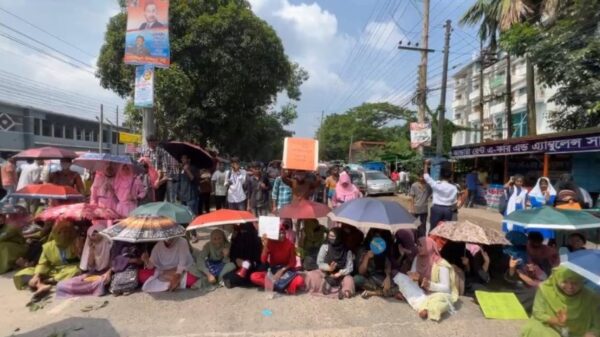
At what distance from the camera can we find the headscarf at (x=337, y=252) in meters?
5.32

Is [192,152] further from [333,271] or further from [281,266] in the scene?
[333,271]

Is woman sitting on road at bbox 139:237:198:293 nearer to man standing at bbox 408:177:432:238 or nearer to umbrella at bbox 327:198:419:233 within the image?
umbrella at bbox 327:198:419:233

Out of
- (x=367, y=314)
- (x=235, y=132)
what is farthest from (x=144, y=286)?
(x=235, y=132)

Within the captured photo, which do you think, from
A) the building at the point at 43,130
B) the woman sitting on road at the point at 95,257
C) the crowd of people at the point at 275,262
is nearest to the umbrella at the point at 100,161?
the crowd of people at the point at 275,262

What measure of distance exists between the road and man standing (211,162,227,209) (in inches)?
171

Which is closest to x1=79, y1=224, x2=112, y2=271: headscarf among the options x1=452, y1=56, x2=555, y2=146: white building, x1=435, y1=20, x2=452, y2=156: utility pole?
x1=435, y1=20, x2=452, y2=156: utility pole

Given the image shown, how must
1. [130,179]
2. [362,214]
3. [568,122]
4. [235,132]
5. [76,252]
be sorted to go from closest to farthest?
[362,214]
[76,252]
[130,179]
[568,122]
[235,132]

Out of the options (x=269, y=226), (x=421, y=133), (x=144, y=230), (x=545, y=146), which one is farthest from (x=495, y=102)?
(x=144, y=230)

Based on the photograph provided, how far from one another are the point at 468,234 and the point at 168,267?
397 cm

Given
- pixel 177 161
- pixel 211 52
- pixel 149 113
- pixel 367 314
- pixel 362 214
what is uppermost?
pixel 211 52

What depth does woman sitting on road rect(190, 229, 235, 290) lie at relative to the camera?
17.8ft

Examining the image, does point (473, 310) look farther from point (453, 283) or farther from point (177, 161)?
point (177, 161)

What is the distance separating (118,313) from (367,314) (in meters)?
2.90

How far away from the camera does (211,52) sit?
15.0 meters
